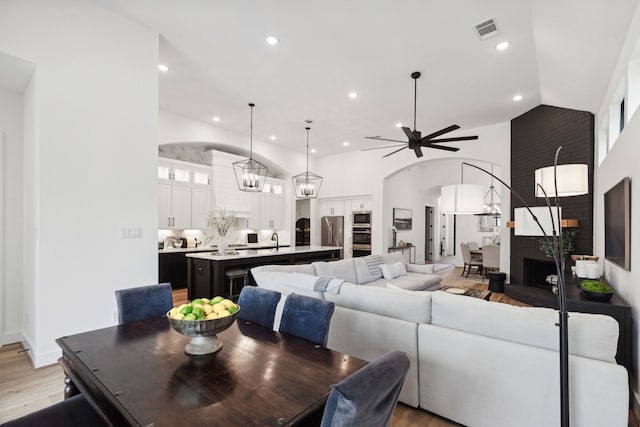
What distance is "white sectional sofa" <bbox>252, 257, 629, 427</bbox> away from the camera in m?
1.72

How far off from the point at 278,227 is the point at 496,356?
7.26 metres

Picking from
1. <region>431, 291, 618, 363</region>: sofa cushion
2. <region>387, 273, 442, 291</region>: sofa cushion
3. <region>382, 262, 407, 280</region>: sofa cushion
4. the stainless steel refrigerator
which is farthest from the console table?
the stainless steel refrigerator

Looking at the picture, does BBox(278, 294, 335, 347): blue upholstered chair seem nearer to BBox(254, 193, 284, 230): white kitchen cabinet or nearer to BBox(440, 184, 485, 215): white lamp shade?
BBox(440, 184, 485, 215): white lamp shade

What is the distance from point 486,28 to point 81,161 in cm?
441

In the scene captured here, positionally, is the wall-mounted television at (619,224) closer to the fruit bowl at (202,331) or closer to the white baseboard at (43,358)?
the fruit bowl at (202,331)

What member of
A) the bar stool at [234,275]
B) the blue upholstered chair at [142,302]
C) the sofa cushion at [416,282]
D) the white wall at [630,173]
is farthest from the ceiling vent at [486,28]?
the bar stool at [234,275]

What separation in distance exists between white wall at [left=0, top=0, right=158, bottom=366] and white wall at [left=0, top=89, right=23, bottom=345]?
0.54ft

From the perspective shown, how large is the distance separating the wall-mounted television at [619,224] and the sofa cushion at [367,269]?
2939mm

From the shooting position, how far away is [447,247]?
569 inches

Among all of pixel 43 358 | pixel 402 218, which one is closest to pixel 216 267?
pixel 43 358

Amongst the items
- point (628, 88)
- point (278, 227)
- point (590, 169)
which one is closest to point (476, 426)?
point (628, 88)

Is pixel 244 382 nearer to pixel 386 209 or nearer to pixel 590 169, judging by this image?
pixel 590 169

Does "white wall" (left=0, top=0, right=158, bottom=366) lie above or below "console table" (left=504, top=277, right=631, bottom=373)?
above

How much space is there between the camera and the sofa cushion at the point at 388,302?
2320mm
